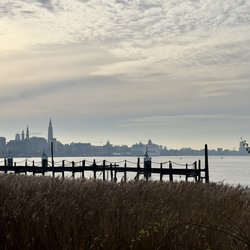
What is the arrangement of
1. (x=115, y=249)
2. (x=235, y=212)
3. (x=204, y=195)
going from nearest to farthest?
(x=115, y=249) → (x=235, y=212) → (x=204, y=195)

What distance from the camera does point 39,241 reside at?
6137 millimetres

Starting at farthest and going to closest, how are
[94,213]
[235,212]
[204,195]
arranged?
[204,195]
[235,212]
[94,213]

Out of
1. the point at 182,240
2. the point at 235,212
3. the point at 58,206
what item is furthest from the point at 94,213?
the point at 235,212

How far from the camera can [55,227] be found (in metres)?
6.43

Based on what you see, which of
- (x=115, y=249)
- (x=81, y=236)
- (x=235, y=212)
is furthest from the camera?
(x=235, y=212)

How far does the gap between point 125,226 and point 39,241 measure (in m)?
1.14

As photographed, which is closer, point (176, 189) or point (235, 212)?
point (235, 212)

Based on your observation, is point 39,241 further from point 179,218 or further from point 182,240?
point 179,218

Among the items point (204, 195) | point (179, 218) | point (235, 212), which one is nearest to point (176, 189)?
point (204, 195)

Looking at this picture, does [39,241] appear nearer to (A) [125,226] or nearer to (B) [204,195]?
(A) [125,226]

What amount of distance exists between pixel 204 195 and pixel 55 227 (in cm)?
567

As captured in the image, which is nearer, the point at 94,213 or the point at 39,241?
the point at 39,241

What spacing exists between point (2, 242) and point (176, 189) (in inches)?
230

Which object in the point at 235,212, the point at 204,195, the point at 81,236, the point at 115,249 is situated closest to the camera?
the point at 115,249
